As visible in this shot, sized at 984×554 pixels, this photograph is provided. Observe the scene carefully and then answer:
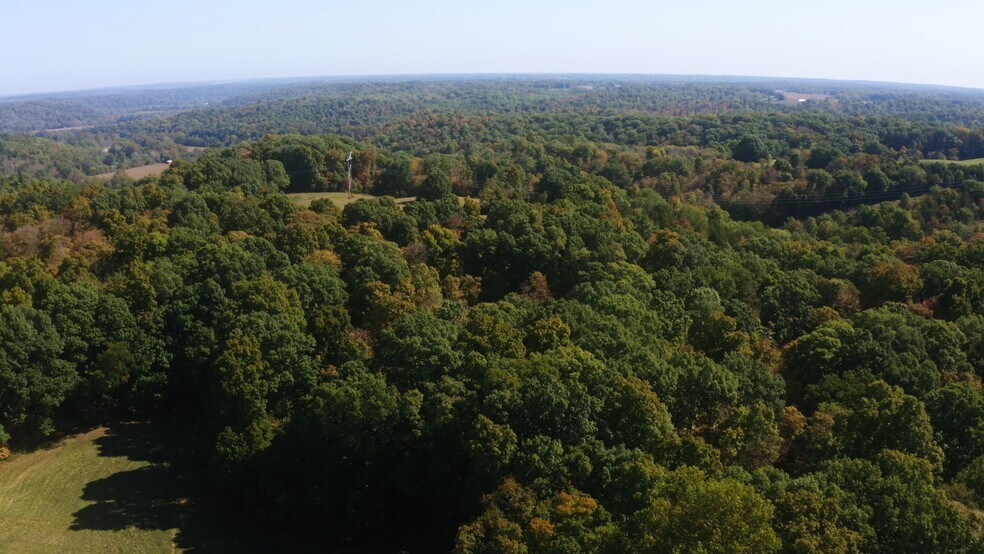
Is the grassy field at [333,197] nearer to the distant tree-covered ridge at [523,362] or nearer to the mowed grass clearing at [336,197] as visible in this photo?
the mowed grass clearing at [336,197]

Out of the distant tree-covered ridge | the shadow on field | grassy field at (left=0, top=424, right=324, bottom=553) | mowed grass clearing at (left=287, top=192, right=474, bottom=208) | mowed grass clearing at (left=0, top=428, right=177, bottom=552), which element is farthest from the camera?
mowed grass clearing at (left=287, top=192, right=474, bottom=208)

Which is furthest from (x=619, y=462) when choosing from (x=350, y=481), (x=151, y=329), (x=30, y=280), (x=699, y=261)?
(x=30, y=280)

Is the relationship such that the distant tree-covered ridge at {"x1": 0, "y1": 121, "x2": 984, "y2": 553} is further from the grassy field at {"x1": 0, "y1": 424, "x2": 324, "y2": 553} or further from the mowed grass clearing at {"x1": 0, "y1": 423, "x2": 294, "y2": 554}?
the grassy field at {"x1": 0, "y1": 424, "x2": 324, "y2": 553}

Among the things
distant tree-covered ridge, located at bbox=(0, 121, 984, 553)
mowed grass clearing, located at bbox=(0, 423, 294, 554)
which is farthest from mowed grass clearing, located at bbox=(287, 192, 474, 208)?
mowed grass clearing, located at bbox=(0, 423, 294, 554)

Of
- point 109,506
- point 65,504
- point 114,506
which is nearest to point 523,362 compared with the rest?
point 114,506

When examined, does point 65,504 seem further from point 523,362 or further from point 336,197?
point 336,197

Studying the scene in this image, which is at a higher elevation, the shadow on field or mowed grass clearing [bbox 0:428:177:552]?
mowed grass clearing [bbox 0:428:177:552]
